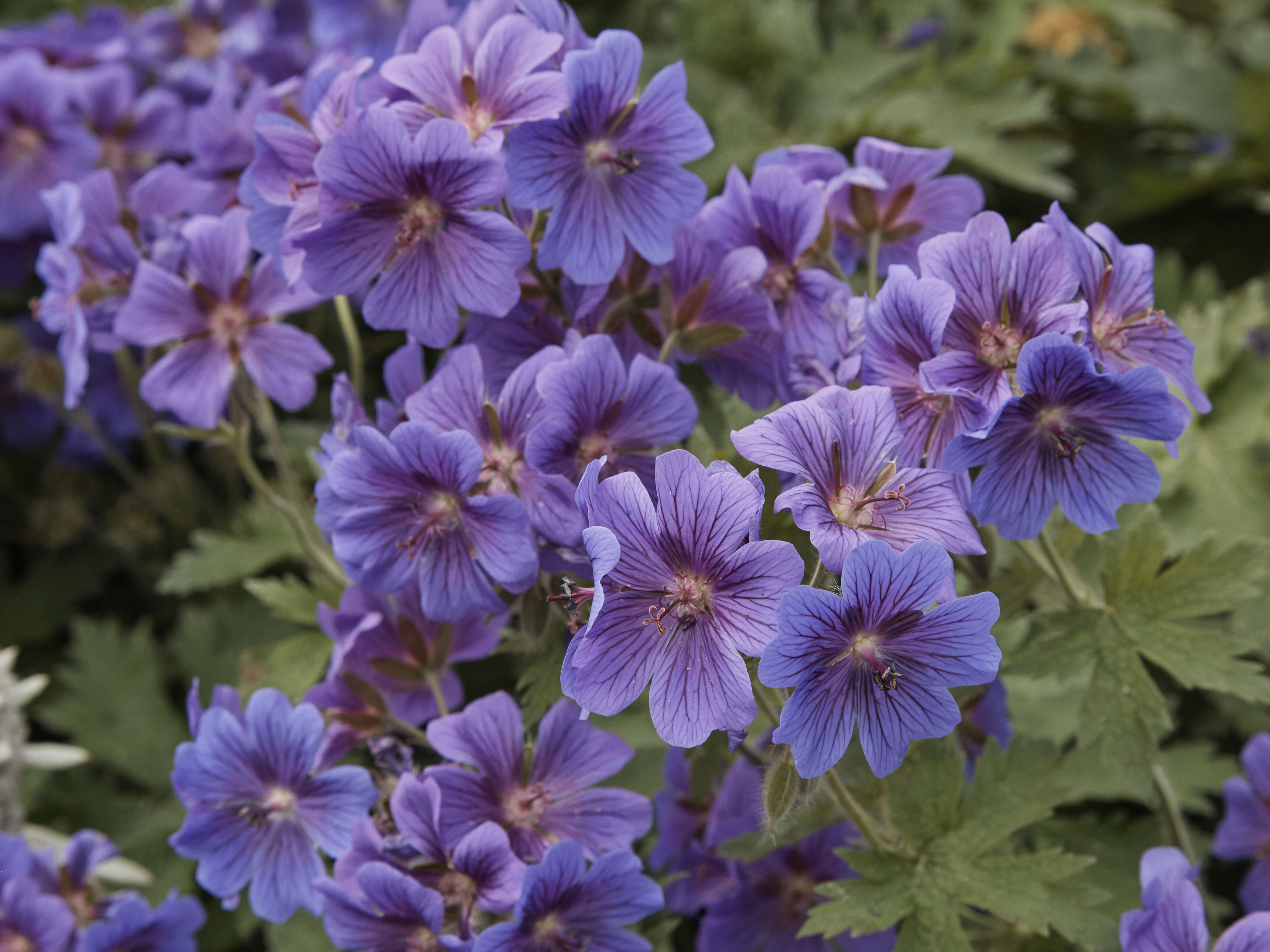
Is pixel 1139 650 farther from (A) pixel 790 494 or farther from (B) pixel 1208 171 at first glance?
(B) pixel 1208 171

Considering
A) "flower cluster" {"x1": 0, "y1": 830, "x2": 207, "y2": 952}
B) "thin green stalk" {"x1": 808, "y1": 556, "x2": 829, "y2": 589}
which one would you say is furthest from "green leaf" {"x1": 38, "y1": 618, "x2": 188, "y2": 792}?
"thin green stalk" {"x1": 808, "y1": 556, "x2": 829, "y2": 589}

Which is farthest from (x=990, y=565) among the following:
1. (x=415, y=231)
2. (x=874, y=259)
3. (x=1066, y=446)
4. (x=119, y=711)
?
(x=119, y=711)

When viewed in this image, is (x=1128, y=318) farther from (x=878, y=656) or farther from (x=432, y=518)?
(x=432, y=518)

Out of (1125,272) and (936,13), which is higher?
(1125,272)

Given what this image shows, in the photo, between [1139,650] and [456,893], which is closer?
[456,893]

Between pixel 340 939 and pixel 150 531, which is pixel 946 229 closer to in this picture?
pixel 340 939

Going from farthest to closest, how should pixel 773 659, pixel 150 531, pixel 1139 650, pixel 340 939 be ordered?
pixel 150 531 < pixel 1139 650 < pixel 340 939 < pixel 773 659

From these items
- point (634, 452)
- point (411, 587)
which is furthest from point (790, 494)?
point (411, 587)

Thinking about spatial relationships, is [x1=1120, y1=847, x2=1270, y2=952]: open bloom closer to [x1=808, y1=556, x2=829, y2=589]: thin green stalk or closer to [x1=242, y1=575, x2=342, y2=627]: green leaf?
[x1=808, y1=556, x2=829, y2=589]: thin green stalk

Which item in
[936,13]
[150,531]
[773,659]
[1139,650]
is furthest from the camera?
[936,13]

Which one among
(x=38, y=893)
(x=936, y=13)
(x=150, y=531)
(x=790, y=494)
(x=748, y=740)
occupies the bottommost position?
(x=150, y=531)
